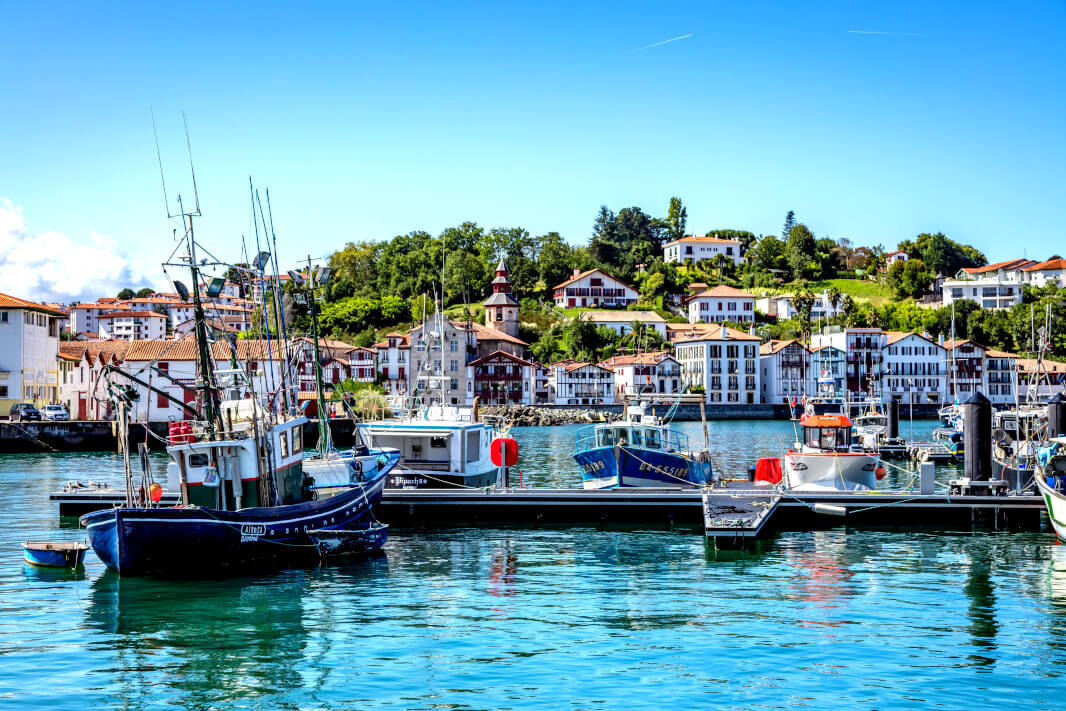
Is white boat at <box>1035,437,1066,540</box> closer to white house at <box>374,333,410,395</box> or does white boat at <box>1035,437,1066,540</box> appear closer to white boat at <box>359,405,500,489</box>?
white boat at <box>359,405,500,489</box>

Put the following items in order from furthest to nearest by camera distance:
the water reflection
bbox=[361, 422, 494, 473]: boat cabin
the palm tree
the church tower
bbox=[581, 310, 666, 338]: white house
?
the palm tree → bbox=[581, 310, 666, 338]: white house → the church tower → bbox=[361, 422, 494, 473]: boat cabin → the water reflection

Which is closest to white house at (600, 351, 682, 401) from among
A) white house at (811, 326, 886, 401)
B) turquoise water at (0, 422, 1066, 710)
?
white house at (811, 326, 886, 401)

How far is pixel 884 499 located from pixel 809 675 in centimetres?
1682

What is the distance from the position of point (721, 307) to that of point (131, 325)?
9635 centimetres

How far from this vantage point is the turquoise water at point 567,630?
50.2 feet

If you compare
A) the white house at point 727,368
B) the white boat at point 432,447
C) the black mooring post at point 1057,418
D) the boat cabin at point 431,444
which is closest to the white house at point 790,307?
the white house at point 727,368

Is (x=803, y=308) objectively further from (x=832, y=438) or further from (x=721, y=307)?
(x=832, y=438)

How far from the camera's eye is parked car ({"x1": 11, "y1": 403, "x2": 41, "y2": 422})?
79725 mm

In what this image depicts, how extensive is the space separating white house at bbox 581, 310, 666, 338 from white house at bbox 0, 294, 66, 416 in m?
74.0

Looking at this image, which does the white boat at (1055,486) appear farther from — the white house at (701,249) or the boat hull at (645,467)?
the white house at (701,249)

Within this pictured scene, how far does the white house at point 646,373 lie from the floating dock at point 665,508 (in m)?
92.4

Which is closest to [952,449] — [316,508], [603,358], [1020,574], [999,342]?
[1020,574]

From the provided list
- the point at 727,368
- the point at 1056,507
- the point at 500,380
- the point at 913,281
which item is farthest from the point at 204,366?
the point at 913,281

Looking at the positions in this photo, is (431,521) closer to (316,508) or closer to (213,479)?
(316,508)
